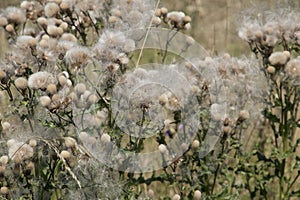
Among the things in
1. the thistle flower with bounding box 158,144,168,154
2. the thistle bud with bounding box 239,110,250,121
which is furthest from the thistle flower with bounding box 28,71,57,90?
the thistle bud with bounding box 239,110,250,121

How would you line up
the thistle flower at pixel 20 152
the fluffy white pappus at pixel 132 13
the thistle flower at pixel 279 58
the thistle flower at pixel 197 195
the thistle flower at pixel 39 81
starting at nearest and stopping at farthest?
1. the thistle flower at pixel 20 152
2. the thistle flower at pixel 39 81
3. the thistle flower at pixel 197 195
4. the thistle flower at pixel 279 58
5. the fluffy white pappus at pixel 132 13

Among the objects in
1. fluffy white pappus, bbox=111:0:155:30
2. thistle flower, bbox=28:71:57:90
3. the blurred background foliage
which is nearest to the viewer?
thistle flower, bbox=28:71:57:90

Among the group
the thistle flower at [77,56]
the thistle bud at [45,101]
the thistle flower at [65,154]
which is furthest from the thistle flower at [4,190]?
the thistle flower at [77,56]

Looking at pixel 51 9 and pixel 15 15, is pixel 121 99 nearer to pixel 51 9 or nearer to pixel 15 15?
pixel 51 9

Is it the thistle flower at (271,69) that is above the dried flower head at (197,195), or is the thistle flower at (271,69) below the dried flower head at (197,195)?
above

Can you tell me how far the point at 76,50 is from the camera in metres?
2.78

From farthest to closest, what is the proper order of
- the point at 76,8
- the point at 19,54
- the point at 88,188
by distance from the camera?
the point at 76,8
the point at 19,54
the point at 88,188

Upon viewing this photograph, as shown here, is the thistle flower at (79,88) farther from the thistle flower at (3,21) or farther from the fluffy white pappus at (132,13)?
the thistle flower at (3,21)

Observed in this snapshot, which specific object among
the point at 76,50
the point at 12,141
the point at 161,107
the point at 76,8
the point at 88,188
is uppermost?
the point at 76,8

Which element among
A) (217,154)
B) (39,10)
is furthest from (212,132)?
(39,10)

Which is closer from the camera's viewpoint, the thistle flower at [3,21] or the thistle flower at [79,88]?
the thistle flower at [79,88]

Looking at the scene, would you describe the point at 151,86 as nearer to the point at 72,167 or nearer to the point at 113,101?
the point at 113,101

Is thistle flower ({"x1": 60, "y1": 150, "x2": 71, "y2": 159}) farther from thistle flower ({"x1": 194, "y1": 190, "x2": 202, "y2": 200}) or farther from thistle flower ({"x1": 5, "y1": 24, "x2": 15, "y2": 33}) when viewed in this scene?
thistle flower ({"x1": 5, "y1": 24, "x2": 15, "y2": 33})

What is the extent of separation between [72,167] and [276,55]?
3.86 feet
